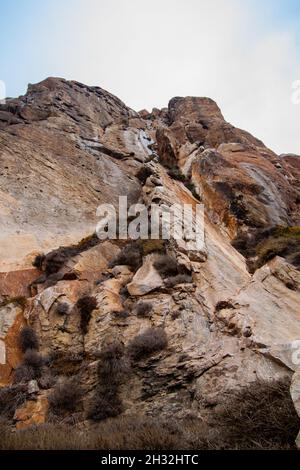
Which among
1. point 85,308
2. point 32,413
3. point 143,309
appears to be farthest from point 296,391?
point 85,308

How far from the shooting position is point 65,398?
884 centimetres

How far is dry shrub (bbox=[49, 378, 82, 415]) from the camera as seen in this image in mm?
8758

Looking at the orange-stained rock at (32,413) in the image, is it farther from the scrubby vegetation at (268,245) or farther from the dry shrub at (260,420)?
the scrubby vegetation at (268,245)

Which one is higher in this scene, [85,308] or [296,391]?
[296,391]

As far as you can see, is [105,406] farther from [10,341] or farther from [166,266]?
[166,266]

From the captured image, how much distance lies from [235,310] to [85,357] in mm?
4110

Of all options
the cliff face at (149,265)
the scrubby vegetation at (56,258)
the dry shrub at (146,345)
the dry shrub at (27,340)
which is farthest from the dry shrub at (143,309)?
the scrubby vegetation at (56,258)

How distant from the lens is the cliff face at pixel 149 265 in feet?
29.4

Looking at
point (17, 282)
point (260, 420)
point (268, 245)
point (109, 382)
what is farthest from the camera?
point (268, 245)

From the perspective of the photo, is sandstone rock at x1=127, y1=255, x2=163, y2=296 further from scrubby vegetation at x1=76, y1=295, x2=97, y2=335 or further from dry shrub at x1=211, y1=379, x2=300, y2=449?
dry shrub at x1=211, y1=379, x2=300, y2=449

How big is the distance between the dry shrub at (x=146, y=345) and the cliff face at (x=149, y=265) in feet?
0.30

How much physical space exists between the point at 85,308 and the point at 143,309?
1754 millimetres

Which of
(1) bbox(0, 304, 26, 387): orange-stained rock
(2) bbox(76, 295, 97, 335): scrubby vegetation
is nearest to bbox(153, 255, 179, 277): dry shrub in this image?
(2) bbox(76, 295, 97, 335): scrubby vegetation

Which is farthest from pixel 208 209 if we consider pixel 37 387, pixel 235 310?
pixel 37 387
